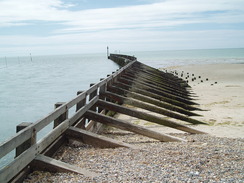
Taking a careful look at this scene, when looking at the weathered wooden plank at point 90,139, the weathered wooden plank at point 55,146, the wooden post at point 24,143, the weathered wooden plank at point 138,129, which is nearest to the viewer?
the wooden post at point 24,143

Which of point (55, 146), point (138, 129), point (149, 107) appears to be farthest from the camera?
point (149, 107)

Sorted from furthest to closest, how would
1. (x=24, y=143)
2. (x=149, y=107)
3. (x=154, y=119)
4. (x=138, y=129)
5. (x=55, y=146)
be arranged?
(x=149, y=107) → (x=154, y=119) → (x=138, y=129) → (x=55, y=146) → (x=24, y=143)

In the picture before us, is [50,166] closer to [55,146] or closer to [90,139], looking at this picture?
[55,146]

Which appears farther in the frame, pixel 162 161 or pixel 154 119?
pixel 154 119

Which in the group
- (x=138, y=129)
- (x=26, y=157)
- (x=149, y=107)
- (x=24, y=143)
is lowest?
(x=149, y=107)

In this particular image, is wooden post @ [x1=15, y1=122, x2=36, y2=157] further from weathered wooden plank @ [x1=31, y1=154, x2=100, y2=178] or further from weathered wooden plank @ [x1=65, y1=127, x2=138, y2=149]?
weathered wooden plank @ [x1=65, y1=127, x2=138, y2=149]

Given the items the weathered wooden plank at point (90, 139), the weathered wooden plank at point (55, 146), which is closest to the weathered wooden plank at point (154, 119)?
the weathered wooden plank at point (90, 139)

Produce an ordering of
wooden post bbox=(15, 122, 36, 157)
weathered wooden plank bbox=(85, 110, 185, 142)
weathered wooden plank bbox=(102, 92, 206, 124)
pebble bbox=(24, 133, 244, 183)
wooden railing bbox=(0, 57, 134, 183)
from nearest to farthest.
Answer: wooden railing bbox=(0, 57, 134, 183) < wooden post bbox=(15, 122, 36, 157) < pebble bbox=(24, 133, 244, 183) < weathered wooden plank bbox=(85, 110, 185, 142) < weathered wooden plank bbox=(102, 92, 206, 124)

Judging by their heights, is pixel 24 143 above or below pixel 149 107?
above

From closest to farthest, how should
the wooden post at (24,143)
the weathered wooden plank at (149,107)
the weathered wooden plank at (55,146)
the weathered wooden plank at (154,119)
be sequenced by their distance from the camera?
1. the wooden post at (24,143)
2. the weathered wooden plank at (55,146)
3. the weathered wooden plank at (154,119)
4. the weathered wooden plank at (149,107)

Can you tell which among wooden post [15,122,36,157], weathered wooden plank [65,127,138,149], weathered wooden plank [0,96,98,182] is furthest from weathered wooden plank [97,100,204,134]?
wooden post [15,122,36,157]

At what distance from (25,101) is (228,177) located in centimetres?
1752

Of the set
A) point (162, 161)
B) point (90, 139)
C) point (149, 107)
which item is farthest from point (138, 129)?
point (149, 107)

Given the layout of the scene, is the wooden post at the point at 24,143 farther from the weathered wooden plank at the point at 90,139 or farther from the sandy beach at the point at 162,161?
the weathered wooden plank at the point at 90,139
